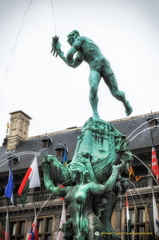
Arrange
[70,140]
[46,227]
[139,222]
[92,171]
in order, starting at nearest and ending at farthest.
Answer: [92,171], [139,222], [46,227], [70,140]

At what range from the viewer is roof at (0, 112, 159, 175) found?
96.5ft

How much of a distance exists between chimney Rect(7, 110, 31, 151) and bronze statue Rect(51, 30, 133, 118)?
2883 centimetres

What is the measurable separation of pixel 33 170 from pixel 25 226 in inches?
355

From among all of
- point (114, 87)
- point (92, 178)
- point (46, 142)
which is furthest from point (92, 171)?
point (46, 142)

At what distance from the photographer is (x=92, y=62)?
32.3 ft

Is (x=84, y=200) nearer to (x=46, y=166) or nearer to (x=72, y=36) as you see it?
(x=46, y=166)

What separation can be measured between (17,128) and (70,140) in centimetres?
672

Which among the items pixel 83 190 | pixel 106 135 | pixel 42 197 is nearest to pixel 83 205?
pixel 83 190

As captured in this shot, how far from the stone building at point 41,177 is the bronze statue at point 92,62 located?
1264 cm

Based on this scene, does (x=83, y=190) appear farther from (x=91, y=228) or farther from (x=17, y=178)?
(x=17, y=178)

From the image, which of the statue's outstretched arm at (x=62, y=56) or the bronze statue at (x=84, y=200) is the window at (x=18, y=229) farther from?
the bronze statue at (x=84, y=200)

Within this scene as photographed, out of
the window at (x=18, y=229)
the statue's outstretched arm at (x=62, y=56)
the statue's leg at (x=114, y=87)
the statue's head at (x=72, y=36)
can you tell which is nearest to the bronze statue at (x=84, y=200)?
the statue's leg at (x=114, y=87)

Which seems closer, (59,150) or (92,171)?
(92,171)

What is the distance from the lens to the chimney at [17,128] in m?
38.7
